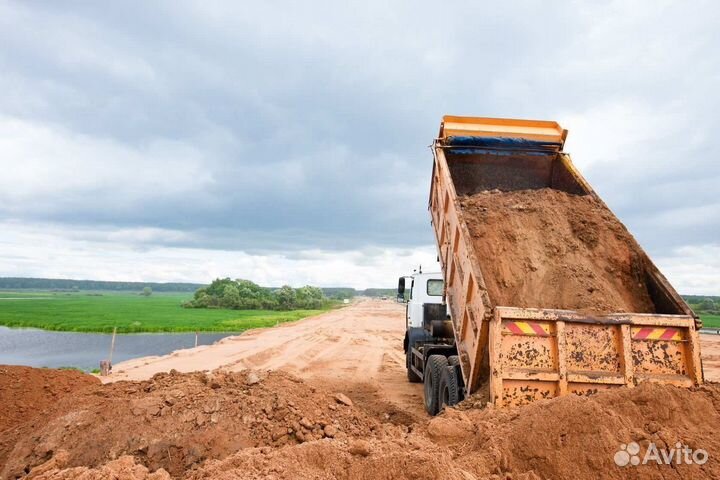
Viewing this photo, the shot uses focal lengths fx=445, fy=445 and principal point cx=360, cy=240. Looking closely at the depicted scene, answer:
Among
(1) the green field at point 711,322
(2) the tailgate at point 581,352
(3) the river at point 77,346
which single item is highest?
(2) the tailgate at point 581,352

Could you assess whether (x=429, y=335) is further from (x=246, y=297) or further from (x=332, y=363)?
(x=246, y=297)

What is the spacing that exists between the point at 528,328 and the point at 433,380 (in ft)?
8.75

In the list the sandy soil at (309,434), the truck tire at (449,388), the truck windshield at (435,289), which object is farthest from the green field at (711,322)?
the sandy soil at (309,434)

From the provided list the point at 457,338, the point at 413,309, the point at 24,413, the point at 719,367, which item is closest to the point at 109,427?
the point at 24,413

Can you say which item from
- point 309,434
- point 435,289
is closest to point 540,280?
point 309,434

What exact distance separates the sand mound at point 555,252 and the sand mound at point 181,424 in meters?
2.57

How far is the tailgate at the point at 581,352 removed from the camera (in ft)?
14.9

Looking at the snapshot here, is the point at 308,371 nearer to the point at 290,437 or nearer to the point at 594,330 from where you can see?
the point at 290,437

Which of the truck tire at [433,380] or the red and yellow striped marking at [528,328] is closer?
the red and yellow striped marking at [528,328]

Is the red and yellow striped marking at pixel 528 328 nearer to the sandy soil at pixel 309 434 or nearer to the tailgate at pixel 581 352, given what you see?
the tailgate at pixel 581 352

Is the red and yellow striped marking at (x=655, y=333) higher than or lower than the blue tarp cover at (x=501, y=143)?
lower

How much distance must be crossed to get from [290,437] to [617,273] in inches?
178

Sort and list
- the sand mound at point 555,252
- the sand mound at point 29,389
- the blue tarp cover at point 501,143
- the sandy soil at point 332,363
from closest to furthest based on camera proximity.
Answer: the sand mound at point 555,252 < the sand mound at point 29,389 < the blue tarp cover at point 501,143 < the sandy soil at point 332,363

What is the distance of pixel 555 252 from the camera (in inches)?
233
